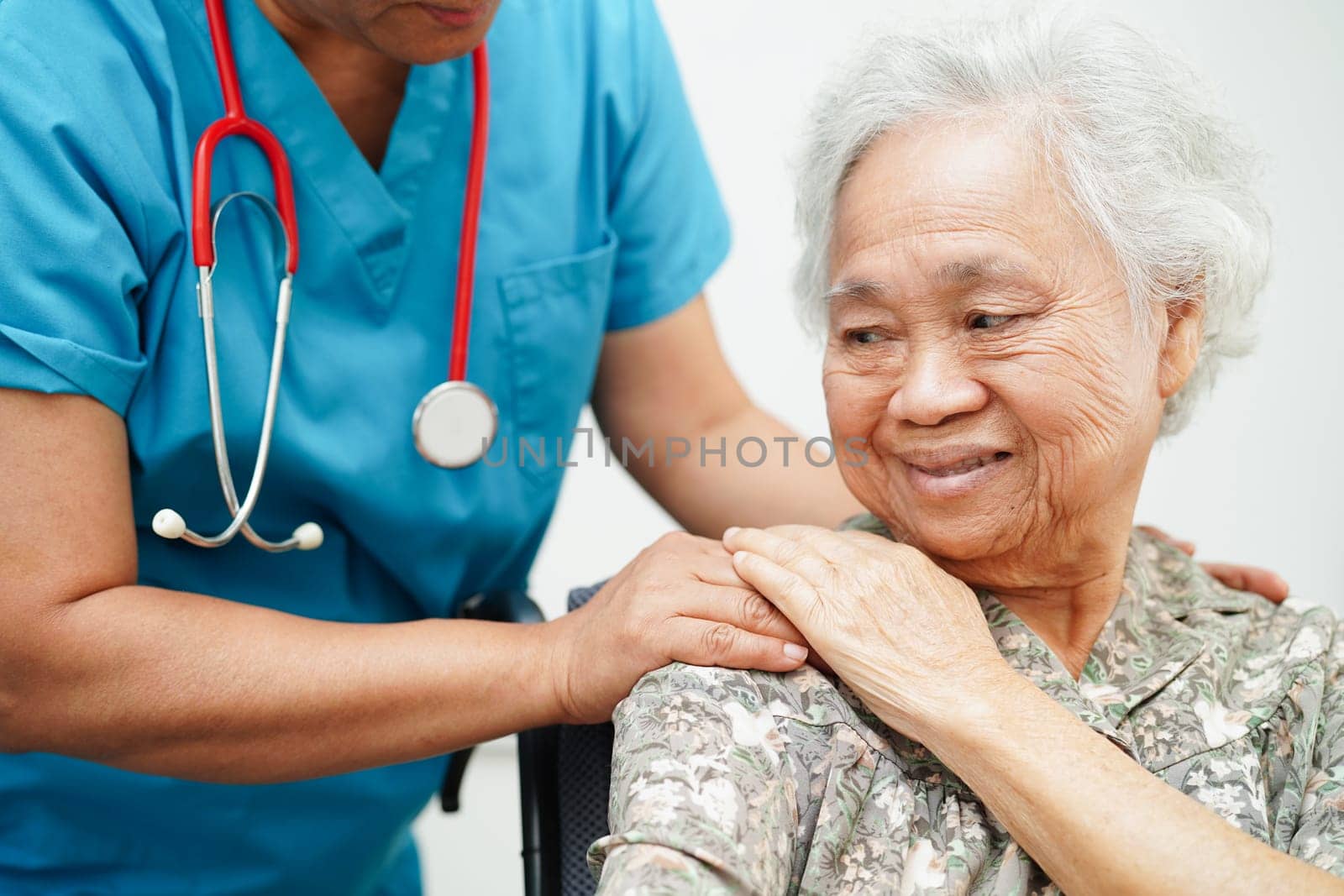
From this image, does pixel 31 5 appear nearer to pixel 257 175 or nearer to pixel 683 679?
pixel 257 175

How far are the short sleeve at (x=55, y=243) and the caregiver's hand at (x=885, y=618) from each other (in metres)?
0.59

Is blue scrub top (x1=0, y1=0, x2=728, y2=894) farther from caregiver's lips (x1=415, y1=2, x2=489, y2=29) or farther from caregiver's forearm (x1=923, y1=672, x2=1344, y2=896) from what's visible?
caregiver's forearm (x1=923, y1=672, x2=1344, y2=896)

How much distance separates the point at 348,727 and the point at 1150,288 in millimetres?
834

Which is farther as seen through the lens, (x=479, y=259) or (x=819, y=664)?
(x=479, y=259)

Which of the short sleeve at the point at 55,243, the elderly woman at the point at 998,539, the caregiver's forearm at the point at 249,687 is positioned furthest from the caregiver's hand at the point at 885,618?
the short sleeve at the point at 55,243

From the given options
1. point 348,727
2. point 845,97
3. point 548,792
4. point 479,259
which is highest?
point 845,97

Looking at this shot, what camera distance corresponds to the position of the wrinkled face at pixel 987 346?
1.05 meters


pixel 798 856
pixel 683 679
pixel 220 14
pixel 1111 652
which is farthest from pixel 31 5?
pixel 1111 652

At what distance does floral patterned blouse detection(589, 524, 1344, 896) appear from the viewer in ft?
2.96

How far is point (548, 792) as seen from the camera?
3.98 feet

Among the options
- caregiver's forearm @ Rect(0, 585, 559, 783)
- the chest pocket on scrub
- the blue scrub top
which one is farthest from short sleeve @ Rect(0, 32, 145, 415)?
the chest pocket on scrub

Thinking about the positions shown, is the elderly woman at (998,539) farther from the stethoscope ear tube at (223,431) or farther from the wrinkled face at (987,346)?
the stethoscope ear tube at (223,431)

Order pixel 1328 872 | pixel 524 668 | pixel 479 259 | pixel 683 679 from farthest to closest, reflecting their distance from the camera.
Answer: pixel 479 259, pixel 524 668, pixel 683 679, pixel 1328 872

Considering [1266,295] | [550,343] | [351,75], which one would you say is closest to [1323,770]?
[550,343]
